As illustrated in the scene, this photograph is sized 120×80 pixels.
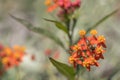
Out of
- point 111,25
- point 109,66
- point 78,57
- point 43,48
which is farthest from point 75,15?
point 43,48

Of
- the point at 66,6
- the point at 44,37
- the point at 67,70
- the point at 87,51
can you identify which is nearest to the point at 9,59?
the point at 66,6

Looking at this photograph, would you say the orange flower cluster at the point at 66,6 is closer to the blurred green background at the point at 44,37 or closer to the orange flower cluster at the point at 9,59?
the blurred green background at the point at 44,37

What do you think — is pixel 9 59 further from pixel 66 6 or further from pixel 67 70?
pixel 67 70

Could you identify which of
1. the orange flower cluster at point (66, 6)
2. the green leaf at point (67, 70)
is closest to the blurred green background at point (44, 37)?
the orange flower cluster at point (66, 6)

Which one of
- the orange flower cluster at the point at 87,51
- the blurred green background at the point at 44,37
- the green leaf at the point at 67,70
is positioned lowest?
the blurred green background at the point at 44,37

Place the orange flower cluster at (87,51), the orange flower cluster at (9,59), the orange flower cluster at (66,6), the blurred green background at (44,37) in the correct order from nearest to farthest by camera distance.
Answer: the orange flower cluster at (87,51)
the orange flower cluster at (66,6)
the blurred green background at (44,37)
the orange flower cluster at (9,59)

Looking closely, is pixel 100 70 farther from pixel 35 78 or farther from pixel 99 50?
pixel 99 50

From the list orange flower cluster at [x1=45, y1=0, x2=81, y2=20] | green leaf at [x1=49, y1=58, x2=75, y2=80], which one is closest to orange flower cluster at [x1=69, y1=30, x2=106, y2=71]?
green leaf at [x1=49, y1=58, x2=75, y2=80]

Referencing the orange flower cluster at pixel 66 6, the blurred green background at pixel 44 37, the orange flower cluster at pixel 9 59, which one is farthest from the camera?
the orange flower cluster at pixel 9 59

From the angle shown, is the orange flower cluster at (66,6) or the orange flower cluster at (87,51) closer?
the orange flower cluster at (87,51)

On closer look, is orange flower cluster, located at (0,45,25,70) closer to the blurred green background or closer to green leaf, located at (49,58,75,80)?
the blurred green background
